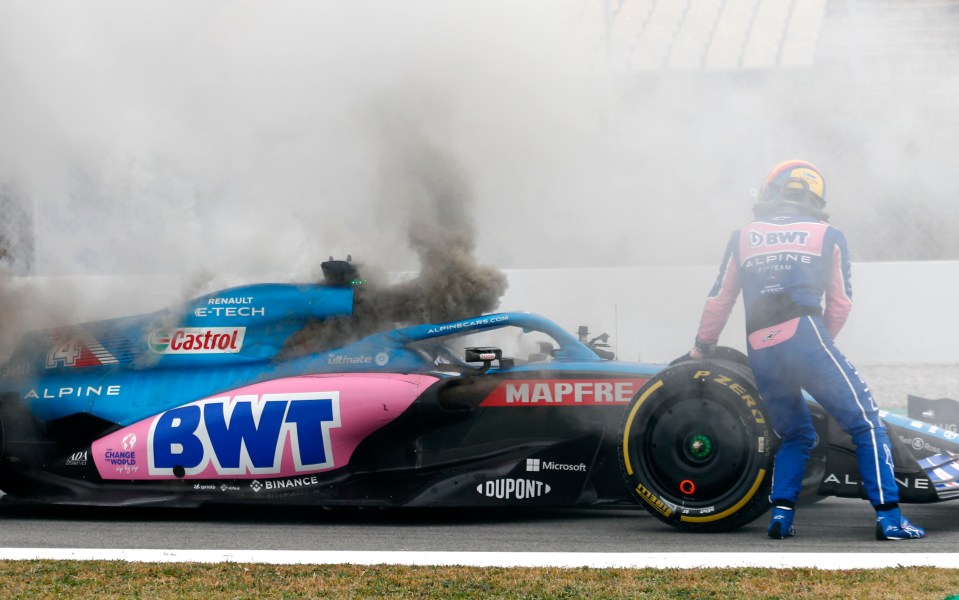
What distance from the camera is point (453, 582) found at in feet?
12.9

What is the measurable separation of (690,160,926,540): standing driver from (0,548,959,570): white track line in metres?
0.45

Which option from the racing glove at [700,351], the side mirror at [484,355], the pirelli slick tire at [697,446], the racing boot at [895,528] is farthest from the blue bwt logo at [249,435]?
the racing boot at [895,528]

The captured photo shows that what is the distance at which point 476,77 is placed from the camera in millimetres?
7383

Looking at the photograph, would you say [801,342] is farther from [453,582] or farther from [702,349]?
[453,582]

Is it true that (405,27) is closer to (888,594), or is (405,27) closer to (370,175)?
(370,175)

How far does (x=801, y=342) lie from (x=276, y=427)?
2.56 metres

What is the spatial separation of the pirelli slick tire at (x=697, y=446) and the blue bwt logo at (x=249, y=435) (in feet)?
4.98

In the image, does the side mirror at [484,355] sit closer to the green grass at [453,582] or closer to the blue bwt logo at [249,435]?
the blue bwt logo at [249,435]

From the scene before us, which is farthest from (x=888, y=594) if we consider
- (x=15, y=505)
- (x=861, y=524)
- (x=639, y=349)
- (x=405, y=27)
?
(x=639, y=349)

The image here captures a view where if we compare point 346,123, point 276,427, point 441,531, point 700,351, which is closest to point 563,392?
point 700,351

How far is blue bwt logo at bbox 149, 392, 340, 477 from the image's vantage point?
5441 mm

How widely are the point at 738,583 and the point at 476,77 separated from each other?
4.46 meters

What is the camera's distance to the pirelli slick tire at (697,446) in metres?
4.94

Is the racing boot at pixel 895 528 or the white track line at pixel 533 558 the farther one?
the racing boot at pixel 895 528
